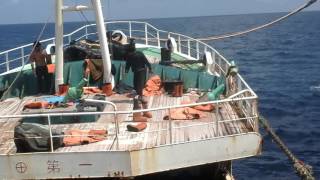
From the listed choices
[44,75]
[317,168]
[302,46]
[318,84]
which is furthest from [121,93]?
[302,46]

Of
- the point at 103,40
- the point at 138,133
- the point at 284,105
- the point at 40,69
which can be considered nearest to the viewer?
the point at 138,133

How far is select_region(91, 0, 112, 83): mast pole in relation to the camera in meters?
15.8

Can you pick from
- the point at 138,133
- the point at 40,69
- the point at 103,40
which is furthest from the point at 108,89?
the point at 138,133

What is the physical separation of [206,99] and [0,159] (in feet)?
20.3

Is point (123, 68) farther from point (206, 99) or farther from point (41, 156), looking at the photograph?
point (41, 156)

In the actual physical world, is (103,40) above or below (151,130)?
above

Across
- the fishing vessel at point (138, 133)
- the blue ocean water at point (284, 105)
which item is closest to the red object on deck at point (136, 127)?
the fishing vessel at point (138, 133)

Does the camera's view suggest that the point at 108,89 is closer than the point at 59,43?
No

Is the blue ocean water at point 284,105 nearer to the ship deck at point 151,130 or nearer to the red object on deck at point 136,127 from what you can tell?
the ship deck at point 151,130

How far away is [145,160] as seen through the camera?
11062mm

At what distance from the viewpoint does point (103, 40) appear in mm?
16156

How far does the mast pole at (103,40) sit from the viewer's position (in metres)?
15.8

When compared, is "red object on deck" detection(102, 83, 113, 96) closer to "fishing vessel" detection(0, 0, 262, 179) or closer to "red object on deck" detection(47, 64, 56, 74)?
"fishing vessel" detection(0, 0, 262, 179)

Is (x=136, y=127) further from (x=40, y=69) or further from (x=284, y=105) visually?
(x=284, y=105)
